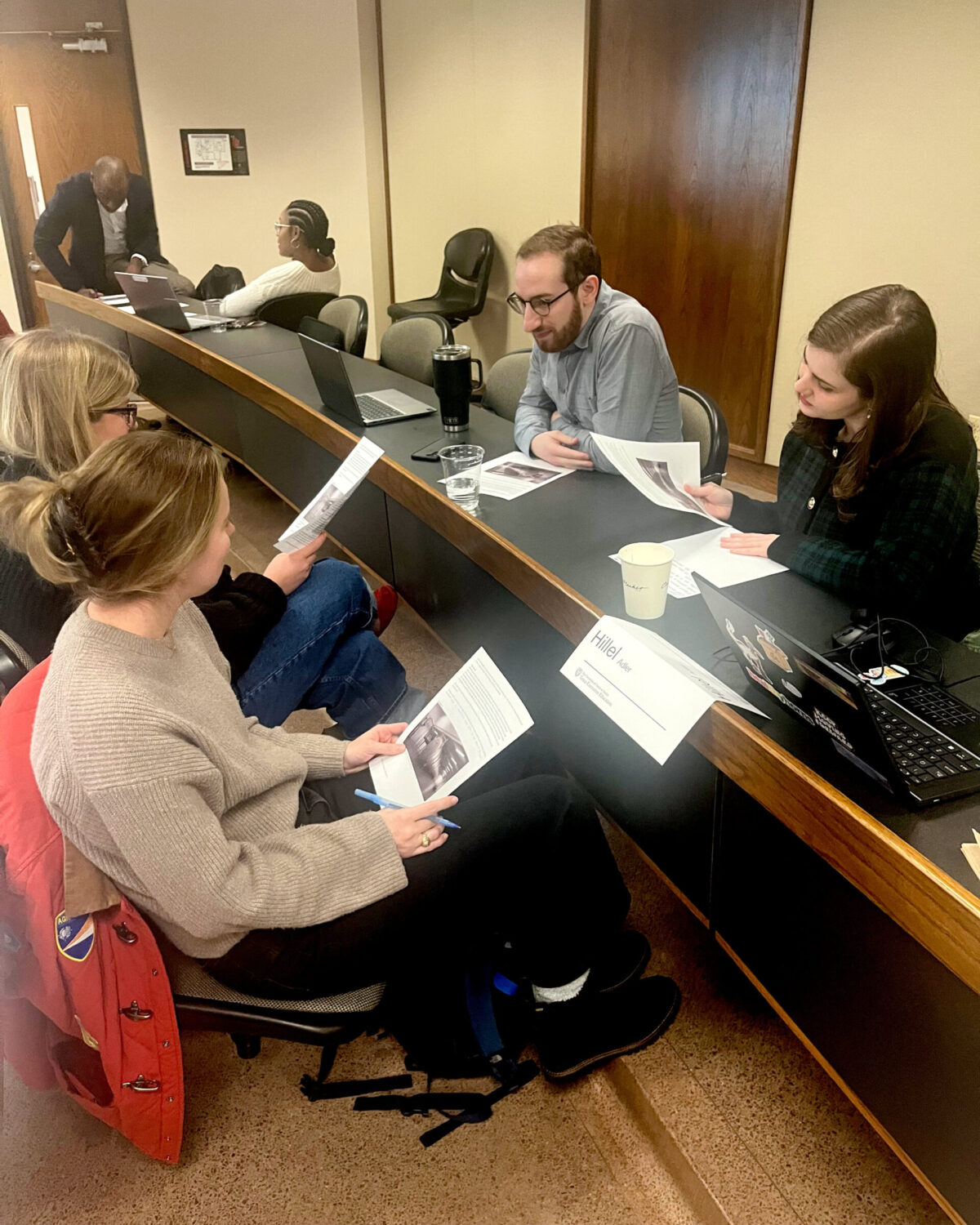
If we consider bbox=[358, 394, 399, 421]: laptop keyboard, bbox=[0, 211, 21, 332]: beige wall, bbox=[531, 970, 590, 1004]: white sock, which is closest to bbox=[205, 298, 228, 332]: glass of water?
bbox=[358, 394, 399, 421]: laptop keyboard

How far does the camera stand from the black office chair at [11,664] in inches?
48.1

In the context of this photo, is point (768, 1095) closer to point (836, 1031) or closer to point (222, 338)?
point (836, 1031)

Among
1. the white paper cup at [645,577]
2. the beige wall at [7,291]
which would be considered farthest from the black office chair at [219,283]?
the white paper cup at [645,577]

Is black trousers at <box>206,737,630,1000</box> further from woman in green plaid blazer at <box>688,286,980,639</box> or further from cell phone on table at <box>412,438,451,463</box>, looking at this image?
cell phone on table at <box>412,438,451,463</box>

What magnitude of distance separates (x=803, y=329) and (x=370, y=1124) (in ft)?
10.7

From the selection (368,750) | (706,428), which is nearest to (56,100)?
(706,428)

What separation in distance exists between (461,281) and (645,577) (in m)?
4.35

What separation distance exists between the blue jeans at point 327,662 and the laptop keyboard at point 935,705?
1.09 metres

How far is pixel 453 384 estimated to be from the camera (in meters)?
2.20

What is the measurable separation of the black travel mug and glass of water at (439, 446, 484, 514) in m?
0.42

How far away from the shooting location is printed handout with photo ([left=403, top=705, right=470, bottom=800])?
4.16 feet

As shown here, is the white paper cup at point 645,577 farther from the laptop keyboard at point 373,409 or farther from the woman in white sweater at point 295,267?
the woman in white sweater at point 295,267

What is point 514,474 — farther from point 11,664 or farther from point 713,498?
point 11,664

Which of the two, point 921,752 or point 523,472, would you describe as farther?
point 523,472
